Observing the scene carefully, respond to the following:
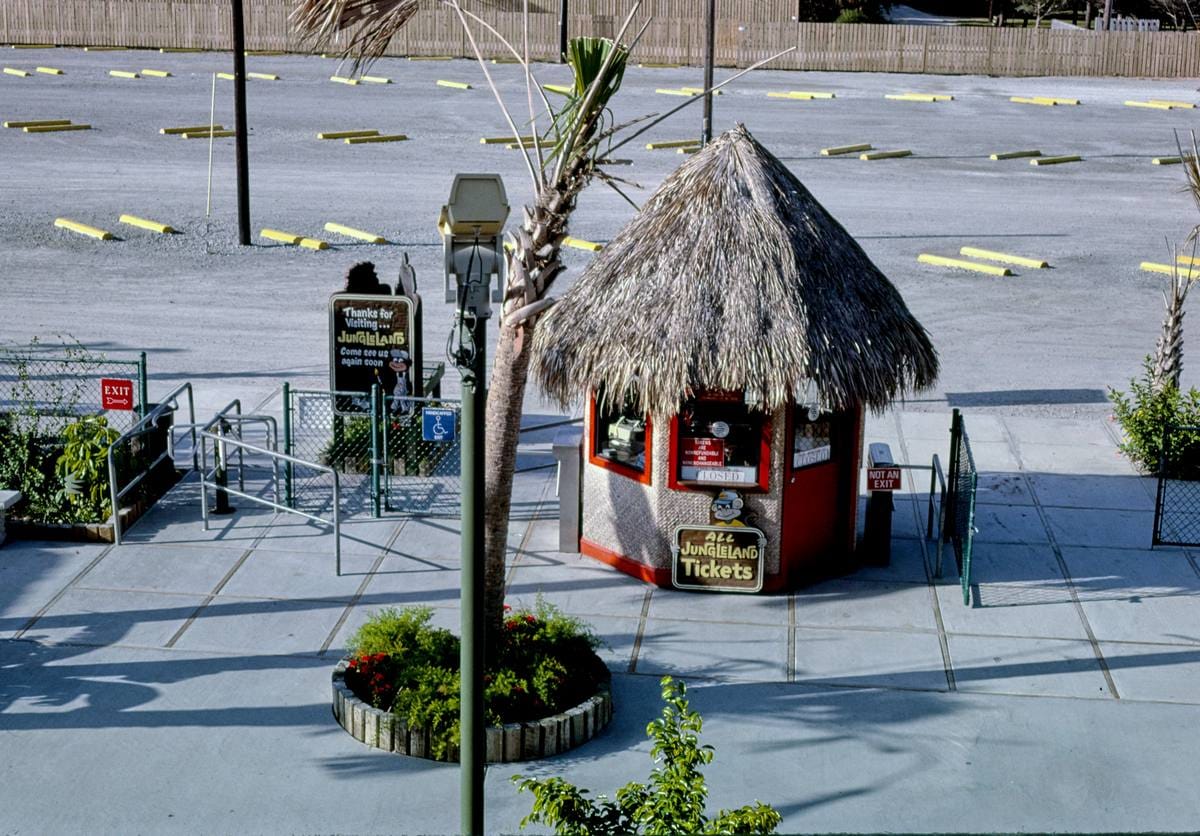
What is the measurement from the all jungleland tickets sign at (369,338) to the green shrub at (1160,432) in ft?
27.5

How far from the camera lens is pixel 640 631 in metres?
12.7

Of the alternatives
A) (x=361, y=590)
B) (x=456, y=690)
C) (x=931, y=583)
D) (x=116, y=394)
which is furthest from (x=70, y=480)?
(x=931, y=583)

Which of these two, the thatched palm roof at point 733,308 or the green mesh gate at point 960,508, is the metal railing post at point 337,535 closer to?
the thatched palm roof at point 733,308

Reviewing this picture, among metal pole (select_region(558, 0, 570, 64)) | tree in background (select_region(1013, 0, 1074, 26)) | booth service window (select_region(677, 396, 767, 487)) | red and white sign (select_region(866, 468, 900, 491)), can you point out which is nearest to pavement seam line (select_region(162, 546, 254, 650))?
booth service window (select_region(677, 396, 767, 487))

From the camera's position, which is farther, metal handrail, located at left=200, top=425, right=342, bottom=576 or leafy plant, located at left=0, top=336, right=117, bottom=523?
leafy plant, located at left=0, top=336, right=117, bottom=523

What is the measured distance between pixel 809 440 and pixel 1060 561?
9.59ft

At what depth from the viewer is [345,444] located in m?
16.6

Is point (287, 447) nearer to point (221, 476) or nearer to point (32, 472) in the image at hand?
point (221, 476)

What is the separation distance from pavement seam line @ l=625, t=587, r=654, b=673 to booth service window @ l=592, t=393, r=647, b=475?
115cm

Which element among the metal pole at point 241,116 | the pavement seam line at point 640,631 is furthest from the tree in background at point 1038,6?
the pavement seam line at point 640,631

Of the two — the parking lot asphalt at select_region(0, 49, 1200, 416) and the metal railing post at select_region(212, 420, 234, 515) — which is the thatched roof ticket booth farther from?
the parking lot asphalt at select_region(0, 49, 1200, 416)

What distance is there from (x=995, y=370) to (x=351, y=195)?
51.5 ft

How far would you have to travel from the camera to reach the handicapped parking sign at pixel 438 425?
15062mm

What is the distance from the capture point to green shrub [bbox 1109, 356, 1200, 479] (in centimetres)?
1664
